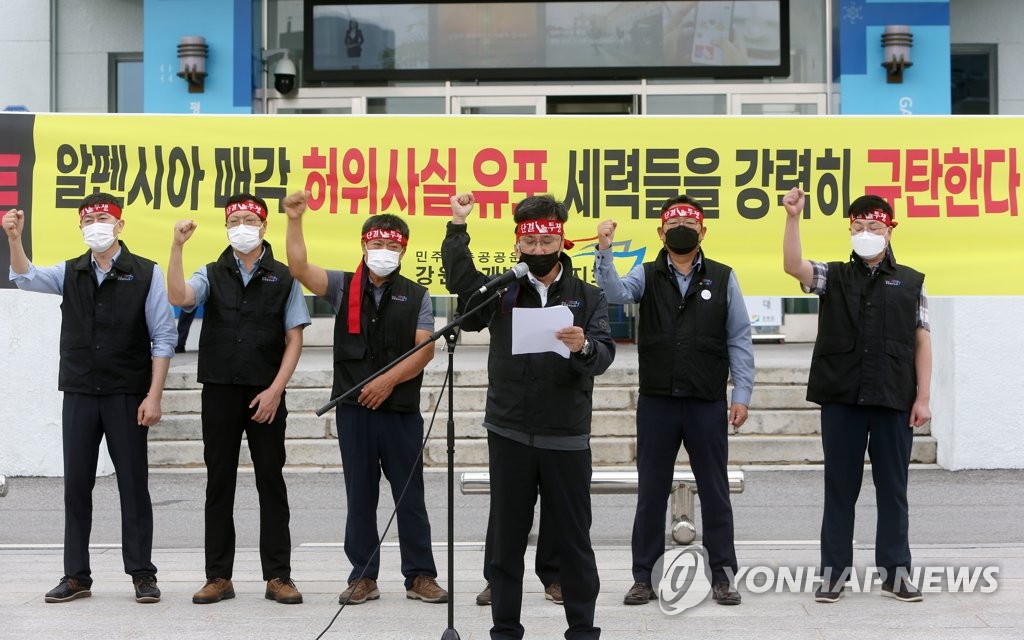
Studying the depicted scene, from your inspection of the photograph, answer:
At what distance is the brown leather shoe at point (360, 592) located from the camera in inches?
255

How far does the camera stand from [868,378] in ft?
21.4

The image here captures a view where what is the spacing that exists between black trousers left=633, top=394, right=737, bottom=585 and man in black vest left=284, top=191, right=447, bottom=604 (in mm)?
1113

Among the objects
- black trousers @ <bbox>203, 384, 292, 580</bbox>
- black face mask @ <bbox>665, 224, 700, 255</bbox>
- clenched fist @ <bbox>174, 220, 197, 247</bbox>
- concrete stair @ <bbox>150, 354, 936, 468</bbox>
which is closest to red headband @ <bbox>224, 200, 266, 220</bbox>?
clenched fist @ <bbox>174, 220, 197, 247</bbox>

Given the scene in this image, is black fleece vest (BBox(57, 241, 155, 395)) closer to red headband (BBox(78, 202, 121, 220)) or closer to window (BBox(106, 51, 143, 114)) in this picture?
red headband (BBox(78, 202, 121, 220))

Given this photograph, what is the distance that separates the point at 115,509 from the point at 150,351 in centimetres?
352

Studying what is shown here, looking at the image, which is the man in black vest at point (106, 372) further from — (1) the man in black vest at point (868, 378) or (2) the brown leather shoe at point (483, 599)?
(1) the man in black vest at point (868, 378)

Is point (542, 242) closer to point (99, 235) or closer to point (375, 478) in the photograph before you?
point (375, 478)

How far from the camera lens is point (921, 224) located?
8.09 metres

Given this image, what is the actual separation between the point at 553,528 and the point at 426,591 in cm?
140

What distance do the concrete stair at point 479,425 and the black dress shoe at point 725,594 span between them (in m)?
4.59

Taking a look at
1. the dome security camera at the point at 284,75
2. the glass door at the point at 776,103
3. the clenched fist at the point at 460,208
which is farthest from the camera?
the glass door at the point at 776,103

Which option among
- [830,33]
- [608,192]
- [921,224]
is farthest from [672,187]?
[830,33]

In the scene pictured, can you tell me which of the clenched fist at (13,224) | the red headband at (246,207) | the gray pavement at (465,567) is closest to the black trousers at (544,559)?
the gray pavement at (465,567)

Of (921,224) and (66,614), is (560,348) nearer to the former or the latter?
(66,614)
